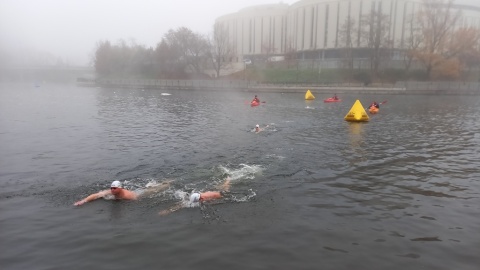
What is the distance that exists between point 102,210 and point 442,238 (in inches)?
401

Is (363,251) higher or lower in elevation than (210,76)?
lower

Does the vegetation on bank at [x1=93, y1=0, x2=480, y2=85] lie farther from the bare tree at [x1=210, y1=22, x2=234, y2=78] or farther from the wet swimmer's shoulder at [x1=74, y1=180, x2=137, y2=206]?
the wet swimmer's shoulder at [x1=74, y1=180, x2=137, y2=206]

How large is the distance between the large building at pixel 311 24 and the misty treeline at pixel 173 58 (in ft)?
75.3

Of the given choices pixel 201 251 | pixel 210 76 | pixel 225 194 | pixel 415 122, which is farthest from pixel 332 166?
pixel 210 76

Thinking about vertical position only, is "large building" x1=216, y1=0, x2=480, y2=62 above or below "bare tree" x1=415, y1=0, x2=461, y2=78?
above

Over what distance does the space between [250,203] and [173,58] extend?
308 feet

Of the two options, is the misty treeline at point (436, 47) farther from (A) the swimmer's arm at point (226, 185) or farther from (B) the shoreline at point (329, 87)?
(A) the swimmer's arm at point (226, 185)

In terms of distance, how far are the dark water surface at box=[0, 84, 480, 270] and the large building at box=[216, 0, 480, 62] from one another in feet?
241

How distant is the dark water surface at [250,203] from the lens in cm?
862

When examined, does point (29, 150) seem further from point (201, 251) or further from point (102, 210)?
point (201, 251)

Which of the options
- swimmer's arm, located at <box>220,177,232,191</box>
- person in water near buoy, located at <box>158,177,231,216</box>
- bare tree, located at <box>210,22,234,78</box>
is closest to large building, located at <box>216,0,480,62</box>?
bare tree, located at <box>210,22,234,78</box>

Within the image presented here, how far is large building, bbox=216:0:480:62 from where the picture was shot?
329 feet

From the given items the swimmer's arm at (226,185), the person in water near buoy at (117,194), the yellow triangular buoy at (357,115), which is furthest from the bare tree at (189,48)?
the person in water near buoy at (117,194)

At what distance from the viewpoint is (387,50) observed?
260ft
